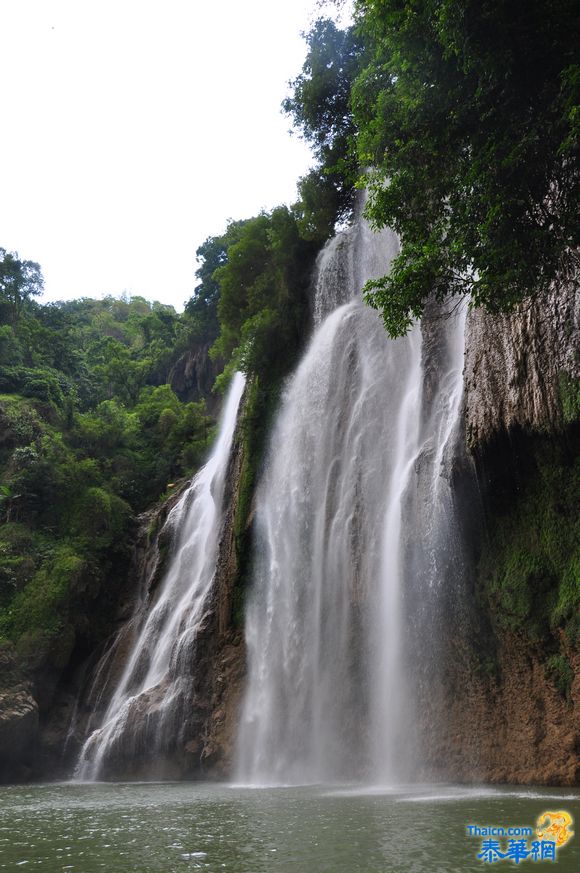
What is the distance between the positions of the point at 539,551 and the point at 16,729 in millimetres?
14475

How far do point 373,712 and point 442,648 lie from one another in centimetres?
200

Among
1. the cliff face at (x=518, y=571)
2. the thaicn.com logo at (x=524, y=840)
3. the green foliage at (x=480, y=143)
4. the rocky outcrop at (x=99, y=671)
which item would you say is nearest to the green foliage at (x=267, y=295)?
the rocky outcrop at (x=99, y=671)

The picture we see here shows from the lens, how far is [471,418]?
11344mm

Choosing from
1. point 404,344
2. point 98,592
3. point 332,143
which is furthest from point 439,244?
point 98,592

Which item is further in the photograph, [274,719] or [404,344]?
[404,344]

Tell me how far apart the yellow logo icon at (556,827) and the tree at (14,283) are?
39.9 metres

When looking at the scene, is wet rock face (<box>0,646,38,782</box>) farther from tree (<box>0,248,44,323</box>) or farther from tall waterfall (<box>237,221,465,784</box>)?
tree (<box>0,248,44,323</box>)

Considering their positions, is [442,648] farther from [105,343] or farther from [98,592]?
[105,343]

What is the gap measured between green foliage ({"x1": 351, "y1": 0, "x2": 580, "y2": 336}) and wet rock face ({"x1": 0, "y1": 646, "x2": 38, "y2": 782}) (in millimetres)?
15265

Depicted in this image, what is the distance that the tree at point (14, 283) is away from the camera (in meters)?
40.3

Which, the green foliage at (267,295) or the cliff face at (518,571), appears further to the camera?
the green foliage at (267,295)

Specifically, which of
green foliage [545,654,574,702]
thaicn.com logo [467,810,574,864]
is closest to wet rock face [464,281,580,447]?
green foliage [545,654,574,702]

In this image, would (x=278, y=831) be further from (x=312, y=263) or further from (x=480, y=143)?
(x=312, y=263)

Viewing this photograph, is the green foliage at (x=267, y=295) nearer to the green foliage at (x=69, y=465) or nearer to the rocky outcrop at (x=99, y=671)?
the rocky outcrop at (x=99, y=671)
